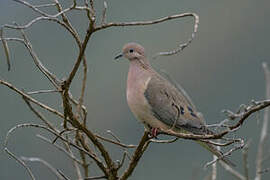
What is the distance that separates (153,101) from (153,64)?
13577 mm

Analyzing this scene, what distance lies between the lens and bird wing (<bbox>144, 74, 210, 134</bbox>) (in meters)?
4.50

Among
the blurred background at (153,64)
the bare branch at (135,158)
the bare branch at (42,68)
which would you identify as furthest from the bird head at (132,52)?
→ the blurred background at (153,64)

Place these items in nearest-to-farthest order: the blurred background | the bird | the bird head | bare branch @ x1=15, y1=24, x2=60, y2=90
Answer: bare branch @ x1=15, y1=24, x2=60, y2=90
the bird
the bird head
the blurred background

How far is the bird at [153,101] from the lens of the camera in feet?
14.5

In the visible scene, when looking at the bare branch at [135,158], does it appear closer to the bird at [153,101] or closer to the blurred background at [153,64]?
the bird at [153,101]

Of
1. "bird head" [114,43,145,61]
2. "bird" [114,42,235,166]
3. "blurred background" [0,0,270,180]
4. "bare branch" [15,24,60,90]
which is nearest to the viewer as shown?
"bare branch" [15,24,60,90]

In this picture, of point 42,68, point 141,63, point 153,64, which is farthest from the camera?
point 153,64

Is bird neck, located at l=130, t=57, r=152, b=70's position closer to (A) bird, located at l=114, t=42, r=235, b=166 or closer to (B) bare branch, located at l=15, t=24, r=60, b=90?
(A) bird, located at l=114, t=42, r=235, b=166

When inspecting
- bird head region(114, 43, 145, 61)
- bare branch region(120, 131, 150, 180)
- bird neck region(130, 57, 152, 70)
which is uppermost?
bird head region(114, 43, 145, 61)

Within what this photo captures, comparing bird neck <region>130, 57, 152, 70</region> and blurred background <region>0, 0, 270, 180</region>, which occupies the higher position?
bird neck <region>130, 57, 152, 70</region>

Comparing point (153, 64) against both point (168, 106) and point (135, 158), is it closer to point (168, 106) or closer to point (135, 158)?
point (168, 106)

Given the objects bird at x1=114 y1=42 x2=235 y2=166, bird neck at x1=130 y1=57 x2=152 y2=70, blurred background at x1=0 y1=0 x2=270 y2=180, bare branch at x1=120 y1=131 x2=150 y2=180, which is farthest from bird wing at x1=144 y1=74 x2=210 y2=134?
blurred background at x1=0 y1=0 x2=270 y2=180

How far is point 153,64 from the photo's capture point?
712 inches

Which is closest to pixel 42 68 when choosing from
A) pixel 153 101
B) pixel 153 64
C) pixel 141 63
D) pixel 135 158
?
pixel 135 158
